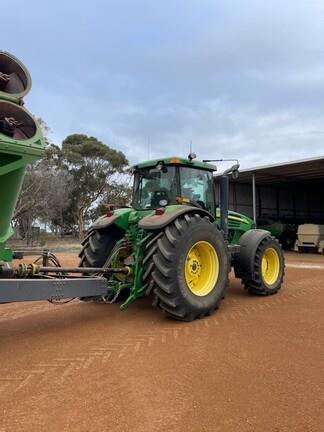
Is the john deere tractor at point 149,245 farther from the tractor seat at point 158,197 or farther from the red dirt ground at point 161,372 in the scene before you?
the red dirt ground at point 161,372

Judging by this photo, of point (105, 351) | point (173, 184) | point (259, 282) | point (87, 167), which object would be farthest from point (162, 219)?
point (87, 167)

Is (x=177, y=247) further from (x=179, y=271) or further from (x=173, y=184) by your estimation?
(x=173, y=184)

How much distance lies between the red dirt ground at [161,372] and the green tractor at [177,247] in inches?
17.1

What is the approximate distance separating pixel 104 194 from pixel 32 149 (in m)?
31.5

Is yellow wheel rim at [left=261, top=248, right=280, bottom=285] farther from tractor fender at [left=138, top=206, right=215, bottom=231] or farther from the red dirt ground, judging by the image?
tractor fender at [left=138, top=206, right=215, bottom=231]

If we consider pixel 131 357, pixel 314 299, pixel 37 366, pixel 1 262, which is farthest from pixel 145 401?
pixel 314 299

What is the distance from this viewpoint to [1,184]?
4.04 meters

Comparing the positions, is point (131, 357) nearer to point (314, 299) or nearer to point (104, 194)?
point (314, 299)

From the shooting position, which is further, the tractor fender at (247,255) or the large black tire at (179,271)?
the tractor fender at (247,255)

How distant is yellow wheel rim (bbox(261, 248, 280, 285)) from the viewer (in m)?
7.95

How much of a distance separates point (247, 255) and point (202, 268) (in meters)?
1.51

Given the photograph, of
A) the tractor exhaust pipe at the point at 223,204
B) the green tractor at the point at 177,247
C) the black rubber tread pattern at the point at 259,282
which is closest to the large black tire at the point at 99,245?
the green tractor at the point at 177,247

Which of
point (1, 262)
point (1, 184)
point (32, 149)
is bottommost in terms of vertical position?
point (1, 262)

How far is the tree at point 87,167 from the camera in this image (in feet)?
109
